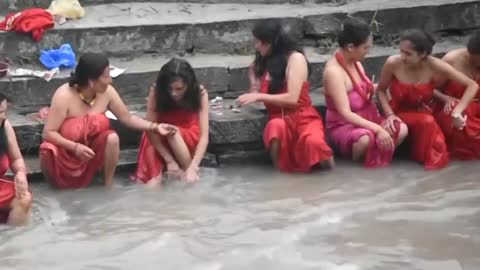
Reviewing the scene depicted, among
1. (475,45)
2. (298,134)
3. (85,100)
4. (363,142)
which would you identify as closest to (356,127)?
(363,142)

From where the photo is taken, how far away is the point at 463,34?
8.92 metres

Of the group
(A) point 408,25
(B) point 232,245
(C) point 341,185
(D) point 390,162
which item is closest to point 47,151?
(B) point 232,245

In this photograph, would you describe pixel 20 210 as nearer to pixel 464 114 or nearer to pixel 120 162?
pixel 120 162

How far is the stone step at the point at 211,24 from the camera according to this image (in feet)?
26.2

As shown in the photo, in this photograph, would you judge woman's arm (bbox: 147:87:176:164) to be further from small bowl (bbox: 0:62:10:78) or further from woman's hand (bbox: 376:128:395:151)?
woman's hand (bbox: 376:128:395:151)

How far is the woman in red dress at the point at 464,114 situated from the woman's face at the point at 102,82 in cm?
247

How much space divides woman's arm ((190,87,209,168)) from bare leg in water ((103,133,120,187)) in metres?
0.53

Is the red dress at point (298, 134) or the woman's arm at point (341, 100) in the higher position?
the woman's arm at point (341, 100)

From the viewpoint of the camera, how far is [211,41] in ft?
27.3

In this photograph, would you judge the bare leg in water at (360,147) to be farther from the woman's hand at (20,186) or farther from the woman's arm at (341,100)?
the woman's hand at (20,186)

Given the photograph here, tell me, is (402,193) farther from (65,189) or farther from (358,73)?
(65,189)

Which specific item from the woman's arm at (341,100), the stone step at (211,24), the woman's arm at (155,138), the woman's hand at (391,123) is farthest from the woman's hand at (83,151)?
the woman's hand at (391,123)

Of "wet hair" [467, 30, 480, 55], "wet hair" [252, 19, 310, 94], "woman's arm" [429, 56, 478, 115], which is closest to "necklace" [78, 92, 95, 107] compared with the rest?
"wet hair" [252, 19, 310, 94]

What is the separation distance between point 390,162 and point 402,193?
643mm
